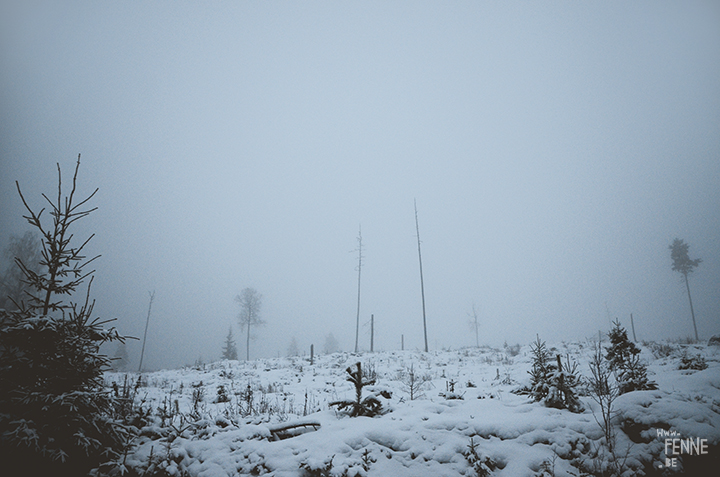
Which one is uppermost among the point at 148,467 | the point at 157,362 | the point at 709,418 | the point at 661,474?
the point at 709,418

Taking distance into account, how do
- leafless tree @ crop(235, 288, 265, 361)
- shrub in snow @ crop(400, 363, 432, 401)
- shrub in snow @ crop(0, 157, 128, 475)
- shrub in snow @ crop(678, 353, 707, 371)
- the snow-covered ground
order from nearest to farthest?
shrub in snow @ crop(0, 157, 128, 475)
the snow-covered ground
shrub in snow @ crop(400, 363, 432, 401)
shrub in snow @ crop(678, 353, 707, 371)
leafless tree @ crop(235, 288, 265, 361)

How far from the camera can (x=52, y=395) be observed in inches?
160

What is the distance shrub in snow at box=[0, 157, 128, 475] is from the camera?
3732 millimetres

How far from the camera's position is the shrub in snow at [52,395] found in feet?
12.2

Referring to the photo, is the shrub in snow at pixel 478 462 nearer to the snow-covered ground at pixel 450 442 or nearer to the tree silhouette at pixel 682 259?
the snow-covered ground at pixel 450 442

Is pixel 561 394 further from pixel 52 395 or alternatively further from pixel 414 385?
pixel 52 395

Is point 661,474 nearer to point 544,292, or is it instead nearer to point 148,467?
point 148,467

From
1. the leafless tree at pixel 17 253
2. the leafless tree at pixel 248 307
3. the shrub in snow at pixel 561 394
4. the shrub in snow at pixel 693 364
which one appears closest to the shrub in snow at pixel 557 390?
the shrub in snow at pixel 561 394

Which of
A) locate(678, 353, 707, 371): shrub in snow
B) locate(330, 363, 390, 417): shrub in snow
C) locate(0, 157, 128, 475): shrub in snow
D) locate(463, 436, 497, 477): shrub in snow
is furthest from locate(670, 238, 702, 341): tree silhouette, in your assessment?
locate(0, 157, 128, 475): shrub in snow

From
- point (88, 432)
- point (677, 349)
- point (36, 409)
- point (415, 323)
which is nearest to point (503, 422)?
point (88, 432)

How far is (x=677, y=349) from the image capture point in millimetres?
15430

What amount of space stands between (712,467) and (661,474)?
550 mm

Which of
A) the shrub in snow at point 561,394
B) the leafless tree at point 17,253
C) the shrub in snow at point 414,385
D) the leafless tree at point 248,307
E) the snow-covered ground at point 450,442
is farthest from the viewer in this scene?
the leafless tree at point 248,307

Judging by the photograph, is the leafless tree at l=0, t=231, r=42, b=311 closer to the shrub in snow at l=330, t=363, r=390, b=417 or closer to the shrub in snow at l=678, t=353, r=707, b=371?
the shrub in snow at l=330, t=363, r=390, b=417
